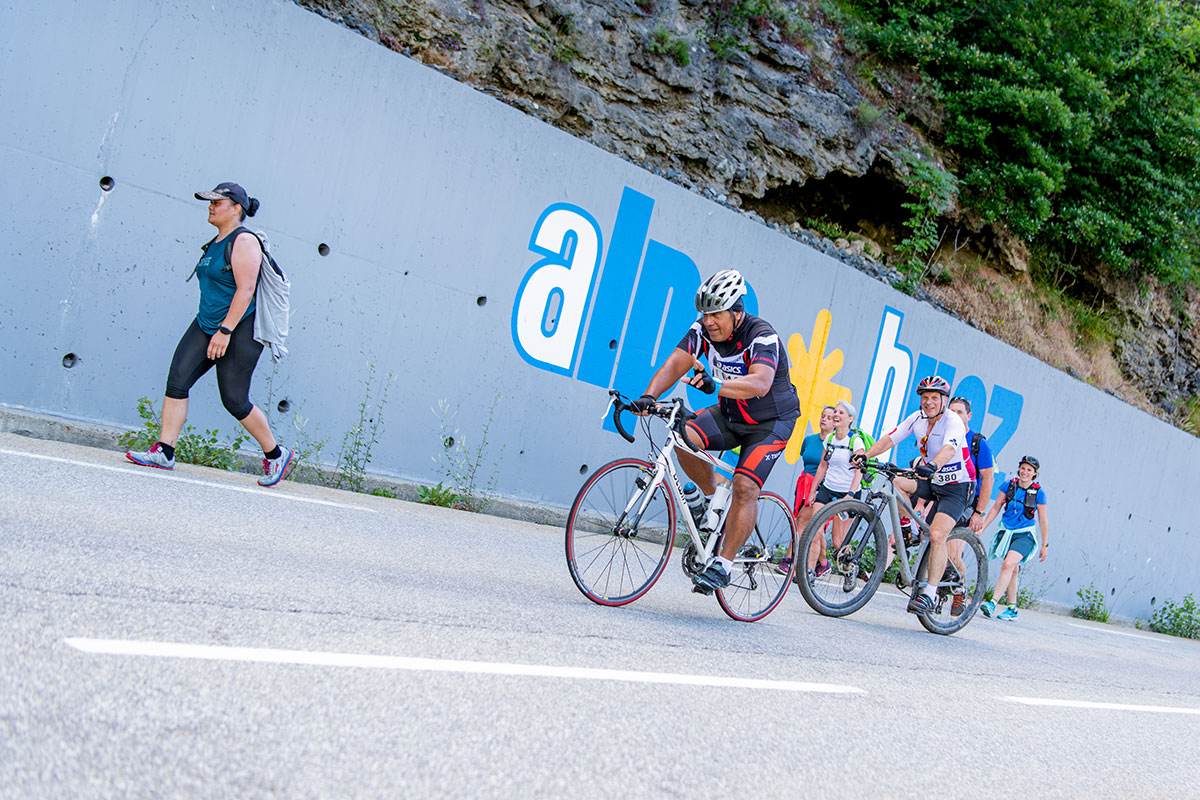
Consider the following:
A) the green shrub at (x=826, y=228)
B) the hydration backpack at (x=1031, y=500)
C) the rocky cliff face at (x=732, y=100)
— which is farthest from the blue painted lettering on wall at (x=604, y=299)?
the green shrub at (x=826, y=228)

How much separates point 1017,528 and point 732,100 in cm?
850

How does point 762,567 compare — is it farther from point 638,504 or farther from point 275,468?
point 275,468

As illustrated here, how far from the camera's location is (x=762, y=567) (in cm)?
669

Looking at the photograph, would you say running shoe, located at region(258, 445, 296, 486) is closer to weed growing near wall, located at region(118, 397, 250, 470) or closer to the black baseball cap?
weed growing near wall, located at region(118, 397, 250, 470)

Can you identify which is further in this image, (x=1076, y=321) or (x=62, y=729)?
(x=1076, y=321)

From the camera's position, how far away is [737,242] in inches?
479

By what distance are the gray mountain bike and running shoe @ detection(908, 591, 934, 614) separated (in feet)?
0.19

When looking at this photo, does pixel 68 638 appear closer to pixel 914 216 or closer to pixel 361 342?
pixel 361 342

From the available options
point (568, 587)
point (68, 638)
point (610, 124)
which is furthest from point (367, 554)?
point (610, 124)

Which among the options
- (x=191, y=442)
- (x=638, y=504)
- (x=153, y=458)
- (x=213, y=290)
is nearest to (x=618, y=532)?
(x=638, y=504)

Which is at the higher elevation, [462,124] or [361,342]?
[462,124]

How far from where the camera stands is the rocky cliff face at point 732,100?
47.0ft

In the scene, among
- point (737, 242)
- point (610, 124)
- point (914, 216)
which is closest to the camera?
point (737, 242)

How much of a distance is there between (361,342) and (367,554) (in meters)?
3.58
